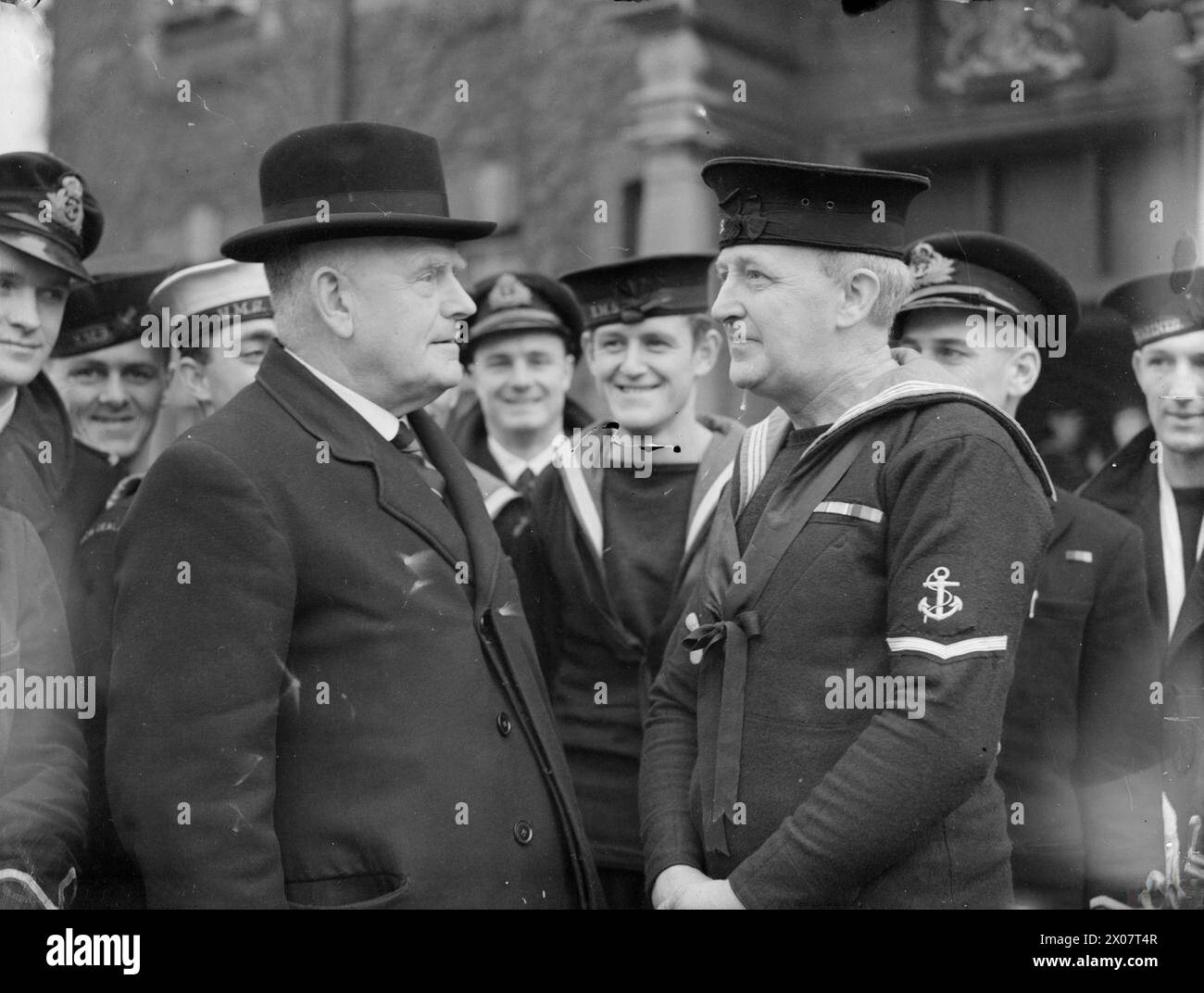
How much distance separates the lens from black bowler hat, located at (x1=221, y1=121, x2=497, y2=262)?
8.47 ft

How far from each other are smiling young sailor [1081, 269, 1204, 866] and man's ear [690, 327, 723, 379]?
955mm

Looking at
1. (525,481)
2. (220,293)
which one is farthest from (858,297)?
(220,293)

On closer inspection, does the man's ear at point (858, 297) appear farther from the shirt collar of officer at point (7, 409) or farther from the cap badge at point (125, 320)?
the cap badge at point (125, 320)

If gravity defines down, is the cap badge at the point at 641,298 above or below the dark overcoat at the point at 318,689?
above

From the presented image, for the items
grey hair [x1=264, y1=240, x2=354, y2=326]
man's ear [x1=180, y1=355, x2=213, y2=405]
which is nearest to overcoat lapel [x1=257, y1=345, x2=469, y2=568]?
grey hair [x1=264, y1=240, x2=354, y2=326]

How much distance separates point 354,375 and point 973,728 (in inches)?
48.7

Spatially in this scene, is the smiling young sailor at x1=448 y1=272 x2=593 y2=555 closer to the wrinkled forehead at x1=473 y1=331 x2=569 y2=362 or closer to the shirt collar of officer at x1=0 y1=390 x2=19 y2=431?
the wrinkled forehead at x1=473 y1=331 x2=569 y2=362

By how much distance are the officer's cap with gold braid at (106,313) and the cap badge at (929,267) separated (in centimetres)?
183

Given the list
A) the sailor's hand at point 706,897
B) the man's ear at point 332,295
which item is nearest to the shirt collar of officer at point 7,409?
the man's ear at point 332,295

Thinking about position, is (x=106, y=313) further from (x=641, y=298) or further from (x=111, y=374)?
(x=641, y=298)

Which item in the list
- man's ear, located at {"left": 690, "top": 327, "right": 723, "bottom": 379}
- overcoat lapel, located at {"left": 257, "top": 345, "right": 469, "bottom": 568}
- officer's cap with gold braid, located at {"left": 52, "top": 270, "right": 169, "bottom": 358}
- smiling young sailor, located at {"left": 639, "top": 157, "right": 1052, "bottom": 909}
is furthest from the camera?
man's ear, located at {"left": 690, "top": 327, "right": 723, "bottom": 379}

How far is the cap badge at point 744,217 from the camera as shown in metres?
2.59

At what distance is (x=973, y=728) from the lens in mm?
2234

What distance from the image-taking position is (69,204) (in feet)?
10.3
